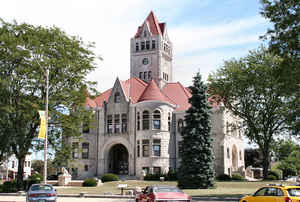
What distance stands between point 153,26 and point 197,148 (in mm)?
35420

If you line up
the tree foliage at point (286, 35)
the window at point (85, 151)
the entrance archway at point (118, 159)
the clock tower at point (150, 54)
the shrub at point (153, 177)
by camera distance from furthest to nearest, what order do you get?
the clock tower at point (150, 54)
the entrance archway at point (118, 159)
the window at point (85, 151)
the shrub at point (153, 177)
the tree foliage at point (286, 35)

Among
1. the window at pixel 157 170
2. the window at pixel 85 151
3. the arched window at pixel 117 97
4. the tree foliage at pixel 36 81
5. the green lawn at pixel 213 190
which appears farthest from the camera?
the window at pixel 85 151

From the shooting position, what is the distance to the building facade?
180 ft

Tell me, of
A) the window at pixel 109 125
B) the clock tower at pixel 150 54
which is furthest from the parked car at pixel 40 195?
the clock tower at pixel 150 54

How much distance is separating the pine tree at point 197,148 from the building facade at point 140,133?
12.1m

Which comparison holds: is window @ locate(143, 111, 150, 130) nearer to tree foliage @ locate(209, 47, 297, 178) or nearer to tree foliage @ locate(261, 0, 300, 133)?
tree foliage @ locate(209, 47, 297, 178)

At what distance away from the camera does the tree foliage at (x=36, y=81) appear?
35812 mm

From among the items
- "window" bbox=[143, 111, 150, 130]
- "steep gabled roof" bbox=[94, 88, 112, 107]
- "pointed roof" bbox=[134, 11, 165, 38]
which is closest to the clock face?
"pointed roof" bbox=[134, 11, 165, 38]

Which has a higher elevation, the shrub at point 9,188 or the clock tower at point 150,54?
the clock tower at point 150,54

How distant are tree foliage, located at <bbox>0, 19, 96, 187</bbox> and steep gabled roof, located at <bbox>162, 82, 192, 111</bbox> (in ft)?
71.3

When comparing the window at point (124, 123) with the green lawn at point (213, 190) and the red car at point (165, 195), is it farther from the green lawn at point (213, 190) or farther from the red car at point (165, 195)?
the red car at point (165, 195)

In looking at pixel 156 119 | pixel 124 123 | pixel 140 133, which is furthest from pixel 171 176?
pixel 124 123

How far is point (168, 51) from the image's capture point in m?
72.2

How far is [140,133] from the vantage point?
55.3 m
